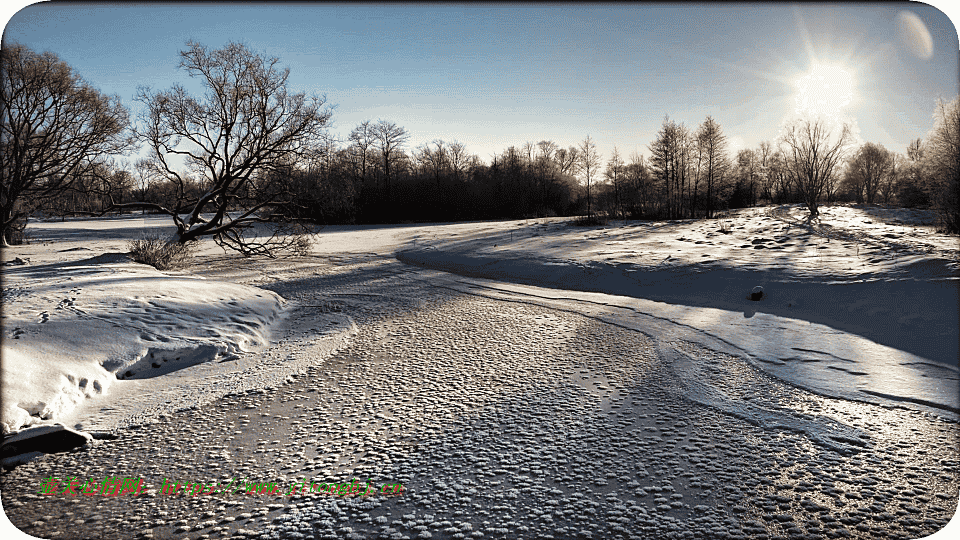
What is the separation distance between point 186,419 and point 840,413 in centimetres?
580

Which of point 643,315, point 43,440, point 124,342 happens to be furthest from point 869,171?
point 43,440

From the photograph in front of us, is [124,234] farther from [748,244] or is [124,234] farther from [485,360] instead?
[748,244]

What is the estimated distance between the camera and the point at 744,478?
3.11 meters

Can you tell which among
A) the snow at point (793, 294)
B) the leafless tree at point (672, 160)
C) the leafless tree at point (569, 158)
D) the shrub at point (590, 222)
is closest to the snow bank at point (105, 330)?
the snow at point (793, 294)

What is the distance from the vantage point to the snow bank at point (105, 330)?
13.1ft

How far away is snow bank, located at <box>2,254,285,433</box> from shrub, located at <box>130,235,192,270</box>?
10.1ft

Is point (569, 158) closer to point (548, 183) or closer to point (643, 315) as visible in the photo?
point (548, 183)

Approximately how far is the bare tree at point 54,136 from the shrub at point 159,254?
6.88ft

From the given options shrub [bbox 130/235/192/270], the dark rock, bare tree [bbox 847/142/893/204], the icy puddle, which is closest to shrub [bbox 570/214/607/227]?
shrub [bbox 130/235/192/270]

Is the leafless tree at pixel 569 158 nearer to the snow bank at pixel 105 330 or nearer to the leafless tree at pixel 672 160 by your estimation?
the leafless tree at pixel 672 160

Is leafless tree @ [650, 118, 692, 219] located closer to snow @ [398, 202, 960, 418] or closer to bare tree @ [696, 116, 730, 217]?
bare tree @ [696, 116, 730, 217]

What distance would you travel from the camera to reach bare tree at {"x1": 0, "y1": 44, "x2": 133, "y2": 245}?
809cm

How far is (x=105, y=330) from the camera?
5.40 metres

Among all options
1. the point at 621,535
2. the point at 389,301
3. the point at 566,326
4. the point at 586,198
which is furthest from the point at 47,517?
the point at 586,198
